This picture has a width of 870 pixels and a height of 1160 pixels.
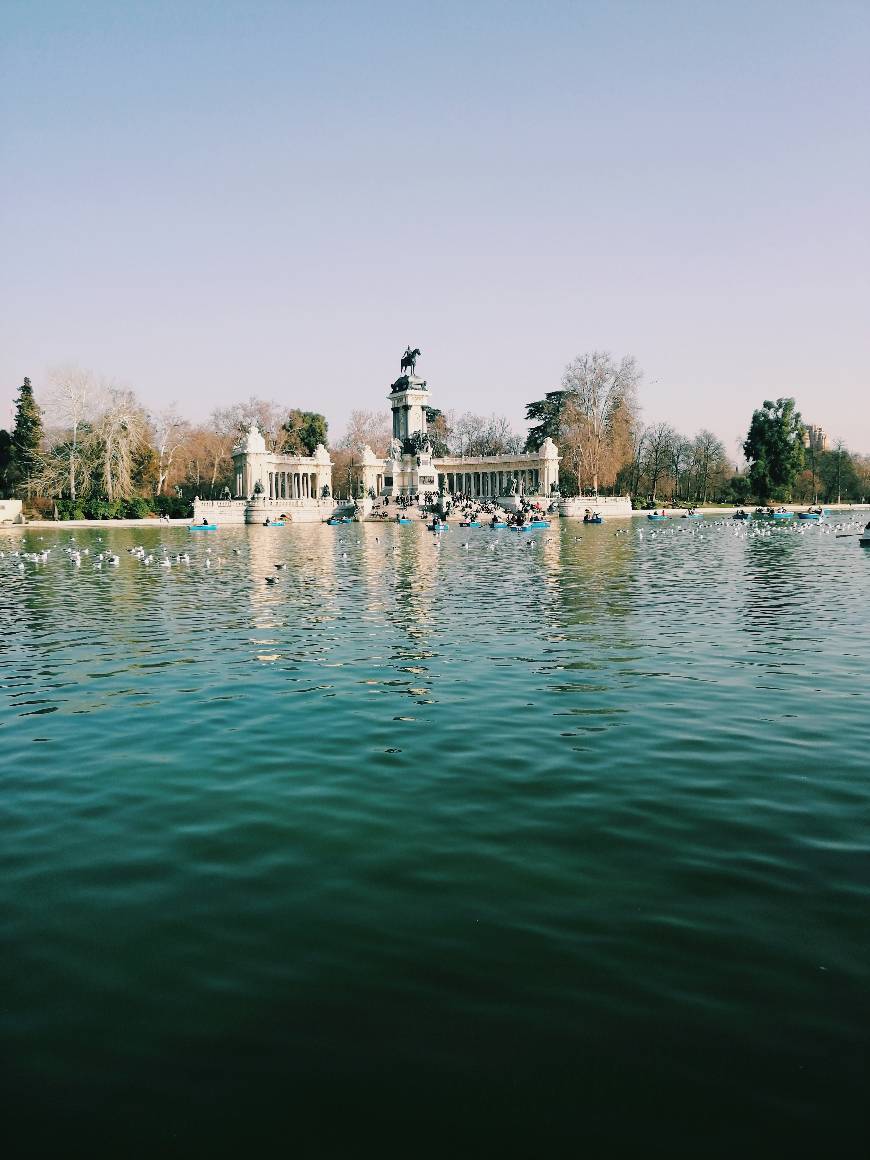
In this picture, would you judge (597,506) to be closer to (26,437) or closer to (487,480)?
(487,480)

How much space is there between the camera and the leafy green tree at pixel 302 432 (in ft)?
431

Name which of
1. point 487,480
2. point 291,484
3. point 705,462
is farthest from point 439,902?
point 705,462

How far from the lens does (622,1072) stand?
4.68m

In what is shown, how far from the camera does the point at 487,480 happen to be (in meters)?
129

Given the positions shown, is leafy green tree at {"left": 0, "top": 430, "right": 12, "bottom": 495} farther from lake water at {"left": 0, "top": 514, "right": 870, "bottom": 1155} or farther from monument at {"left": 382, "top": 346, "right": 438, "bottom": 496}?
lake water at {"left": 0, "top": 514, "right": 870, "bottom": 1155}

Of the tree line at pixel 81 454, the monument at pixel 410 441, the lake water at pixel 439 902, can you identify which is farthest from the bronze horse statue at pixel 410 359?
the lake water at pixel 439 902

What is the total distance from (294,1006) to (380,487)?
119780 mm

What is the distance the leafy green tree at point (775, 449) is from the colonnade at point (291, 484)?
209ft

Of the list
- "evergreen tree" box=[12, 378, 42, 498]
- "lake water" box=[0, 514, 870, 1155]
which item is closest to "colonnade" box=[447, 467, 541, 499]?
"evergreen tree" box=[12, 378, 42, 498]

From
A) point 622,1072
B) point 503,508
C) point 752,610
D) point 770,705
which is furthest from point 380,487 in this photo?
point 622,1072

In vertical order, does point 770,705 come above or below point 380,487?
below

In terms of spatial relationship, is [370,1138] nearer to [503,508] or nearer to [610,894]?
[610,894]

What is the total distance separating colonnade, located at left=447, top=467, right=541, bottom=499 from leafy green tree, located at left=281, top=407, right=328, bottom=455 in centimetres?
2271

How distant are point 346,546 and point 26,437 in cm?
5116
